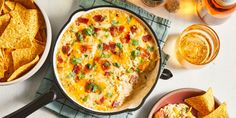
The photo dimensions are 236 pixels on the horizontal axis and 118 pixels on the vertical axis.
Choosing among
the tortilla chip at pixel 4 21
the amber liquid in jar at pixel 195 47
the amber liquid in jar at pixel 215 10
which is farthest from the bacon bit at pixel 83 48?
the amber liquid in jar at pixel 215 10

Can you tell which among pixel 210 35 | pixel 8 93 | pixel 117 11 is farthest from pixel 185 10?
pixel 8 93

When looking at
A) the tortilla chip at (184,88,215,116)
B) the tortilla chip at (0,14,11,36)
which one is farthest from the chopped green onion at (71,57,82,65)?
the tortilla chip at (184,88,215,116)

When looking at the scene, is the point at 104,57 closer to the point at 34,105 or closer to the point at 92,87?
the point at 92,87

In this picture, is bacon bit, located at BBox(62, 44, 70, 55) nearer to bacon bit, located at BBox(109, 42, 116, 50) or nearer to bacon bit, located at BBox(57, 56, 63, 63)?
bacon bit, located at BBox(57, 56, 63, 63)

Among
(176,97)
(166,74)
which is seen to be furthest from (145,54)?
(176,97)

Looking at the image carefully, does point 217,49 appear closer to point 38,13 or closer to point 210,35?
point 210,35

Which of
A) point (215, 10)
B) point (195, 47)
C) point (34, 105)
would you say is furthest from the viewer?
point (195, 47)
